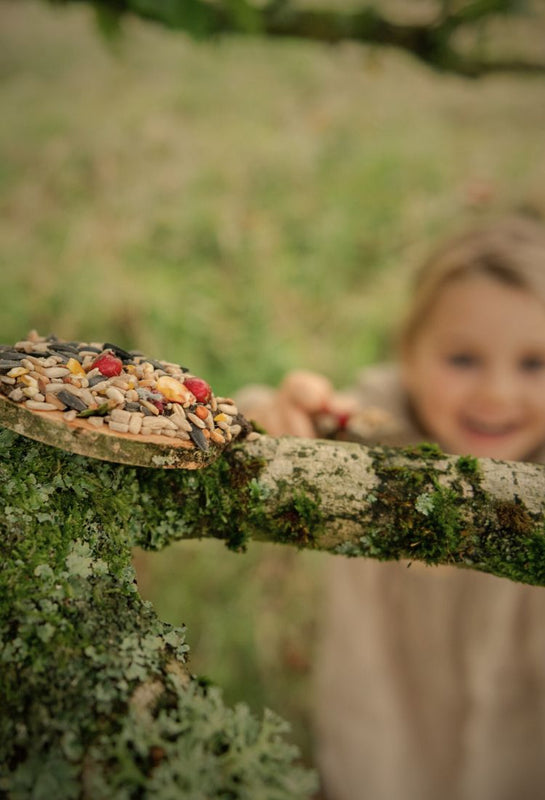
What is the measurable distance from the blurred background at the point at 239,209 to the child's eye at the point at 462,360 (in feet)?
4.92

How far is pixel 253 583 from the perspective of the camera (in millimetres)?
3469

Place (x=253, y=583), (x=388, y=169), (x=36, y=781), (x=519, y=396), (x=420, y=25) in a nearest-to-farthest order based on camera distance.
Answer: (x=36, y=781) < (x=420, y=25) < (x=519, y=396) < (x=253, y=583) < (x=388, y=169)

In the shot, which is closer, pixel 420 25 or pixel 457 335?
pixel 420 25

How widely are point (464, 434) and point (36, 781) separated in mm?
2240

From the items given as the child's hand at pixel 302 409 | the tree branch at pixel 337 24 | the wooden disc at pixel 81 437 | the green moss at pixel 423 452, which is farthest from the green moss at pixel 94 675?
the tree branch at pixel 337 24

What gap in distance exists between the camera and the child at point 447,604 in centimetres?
233

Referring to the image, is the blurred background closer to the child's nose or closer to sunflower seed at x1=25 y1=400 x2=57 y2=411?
the child's nose

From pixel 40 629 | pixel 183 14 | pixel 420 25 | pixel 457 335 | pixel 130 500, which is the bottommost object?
pixel 40 629

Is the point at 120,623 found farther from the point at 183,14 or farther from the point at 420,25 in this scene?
the point at 420,25

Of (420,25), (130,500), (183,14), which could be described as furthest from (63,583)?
(420,25)

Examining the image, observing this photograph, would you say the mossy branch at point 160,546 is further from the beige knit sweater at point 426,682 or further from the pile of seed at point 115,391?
the beige knit sweater at point 426,682

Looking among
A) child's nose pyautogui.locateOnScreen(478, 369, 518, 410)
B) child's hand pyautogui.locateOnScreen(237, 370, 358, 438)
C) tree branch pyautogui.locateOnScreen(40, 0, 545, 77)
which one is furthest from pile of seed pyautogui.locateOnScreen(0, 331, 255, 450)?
child's nose pyautogui.locateOnScreen(478, 369, 518, 410)

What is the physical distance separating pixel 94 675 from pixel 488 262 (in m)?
2.37

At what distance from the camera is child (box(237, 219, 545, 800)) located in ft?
7.64
